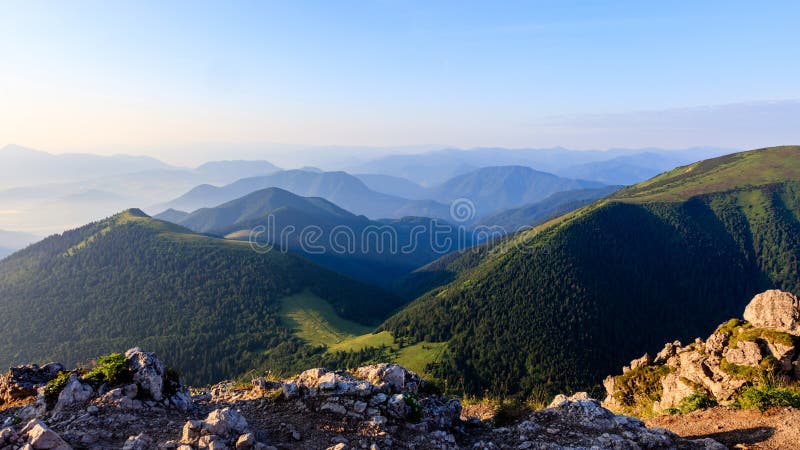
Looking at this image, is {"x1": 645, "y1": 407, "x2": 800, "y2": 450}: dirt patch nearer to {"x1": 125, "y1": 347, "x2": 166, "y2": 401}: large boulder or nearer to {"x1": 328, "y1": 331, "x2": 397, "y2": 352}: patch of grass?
{"x1": 125, "y1": 347, "x2": 166, "y2": 401}: large boulder

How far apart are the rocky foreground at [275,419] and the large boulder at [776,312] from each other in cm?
1697

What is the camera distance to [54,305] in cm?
Result: 18312

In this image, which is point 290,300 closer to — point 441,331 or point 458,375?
point 441,331

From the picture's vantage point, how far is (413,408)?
585 inches

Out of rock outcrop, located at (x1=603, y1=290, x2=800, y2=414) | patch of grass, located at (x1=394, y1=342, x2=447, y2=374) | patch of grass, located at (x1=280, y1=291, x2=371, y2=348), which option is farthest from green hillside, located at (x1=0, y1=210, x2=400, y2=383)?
rock outcrop, located at (x1=603, y1=290, x2=800, y2=414)

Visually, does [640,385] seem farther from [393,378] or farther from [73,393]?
[73,393]

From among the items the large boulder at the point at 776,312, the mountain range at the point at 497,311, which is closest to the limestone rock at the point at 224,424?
the large boulder at the point at 776,312

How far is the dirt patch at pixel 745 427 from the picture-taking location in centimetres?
1422

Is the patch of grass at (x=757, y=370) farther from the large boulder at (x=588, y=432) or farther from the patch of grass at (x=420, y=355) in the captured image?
the patch of grass at (x=420, y=355)

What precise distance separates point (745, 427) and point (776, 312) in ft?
46.8

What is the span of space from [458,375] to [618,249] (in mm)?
109784

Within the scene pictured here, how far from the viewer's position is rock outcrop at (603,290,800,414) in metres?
22.4

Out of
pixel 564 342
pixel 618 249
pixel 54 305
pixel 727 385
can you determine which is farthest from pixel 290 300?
pixel 727 385

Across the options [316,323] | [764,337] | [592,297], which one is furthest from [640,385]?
[316,323]
